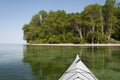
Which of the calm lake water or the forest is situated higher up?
the forest

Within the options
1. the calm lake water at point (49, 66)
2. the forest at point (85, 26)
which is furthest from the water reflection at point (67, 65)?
the forest at point (85, 26)

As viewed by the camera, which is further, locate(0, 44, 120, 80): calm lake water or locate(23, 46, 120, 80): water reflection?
locate(23, 46, 120, 80): water reflection

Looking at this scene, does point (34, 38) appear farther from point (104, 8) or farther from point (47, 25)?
point (104, 8)

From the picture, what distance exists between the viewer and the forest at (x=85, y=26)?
87.1m

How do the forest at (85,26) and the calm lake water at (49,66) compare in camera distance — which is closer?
the calm lake water at (49,66)

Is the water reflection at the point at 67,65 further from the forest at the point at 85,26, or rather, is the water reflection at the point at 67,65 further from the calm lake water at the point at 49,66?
the forest at the point at 85,26

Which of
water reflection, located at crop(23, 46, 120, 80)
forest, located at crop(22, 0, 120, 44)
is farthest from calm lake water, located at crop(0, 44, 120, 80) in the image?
forest, located at crop(22, 0, 120, 44)

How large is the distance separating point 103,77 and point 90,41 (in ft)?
224

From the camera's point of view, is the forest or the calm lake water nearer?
the calm lake water

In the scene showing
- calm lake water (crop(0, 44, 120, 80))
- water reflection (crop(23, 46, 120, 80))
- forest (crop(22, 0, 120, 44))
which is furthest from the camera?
forest (crop(22, 0, 120, 44))

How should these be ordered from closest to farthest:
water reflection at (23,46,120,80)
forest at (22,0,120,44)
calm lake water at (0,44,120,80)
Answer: calm lake water at (0,44,120,80), water reflection at (23,46,120,80), forest at (22,0,120,44)

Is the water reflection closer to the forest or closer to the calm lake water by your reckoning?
the calm lake water

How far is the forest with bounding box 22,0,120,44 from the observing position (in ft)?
286

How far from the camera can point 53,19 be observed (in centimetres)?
10062
